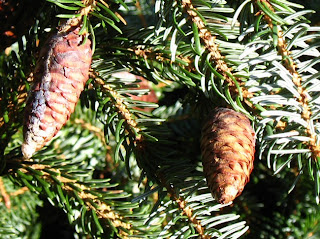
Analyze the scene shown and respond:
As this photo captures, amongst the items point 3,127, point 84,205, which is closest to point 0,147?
point 3,127

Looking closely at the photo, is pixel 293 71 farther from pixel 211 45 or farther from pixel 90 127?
pixel 90 127

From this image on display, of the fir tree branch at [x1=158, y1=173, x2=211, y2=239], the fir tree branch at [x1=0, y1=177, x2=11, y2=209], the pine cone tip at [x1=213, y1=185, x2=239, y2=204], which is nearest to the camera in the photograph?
the pine cone tip at [x1=213, y1=185, x2=239, y2=204]

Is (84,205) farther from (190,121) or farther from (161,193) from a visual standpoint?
(190,121)

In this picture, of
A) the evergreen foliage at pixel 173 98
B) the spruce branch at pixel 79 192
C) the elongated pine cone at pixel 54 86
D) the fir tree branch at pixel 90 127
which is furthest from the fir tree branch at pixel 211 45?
the fir tree branch at pixel 90 127

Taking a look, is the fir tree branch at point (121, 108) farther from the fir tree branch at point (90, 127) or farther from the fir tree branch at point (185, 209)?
the fir tree branch at point (90, 127)

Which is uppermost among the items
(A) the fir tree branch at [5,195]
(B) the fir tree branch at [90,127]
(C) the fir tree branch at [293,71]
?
(C) the fir tree branch at [293,71]

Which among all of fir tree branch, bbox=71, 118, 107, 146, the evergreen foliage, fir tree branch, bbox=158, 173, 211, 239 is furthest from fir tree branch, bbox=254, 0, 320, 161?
fir tree branch, bbox=71, 118, 107, 146

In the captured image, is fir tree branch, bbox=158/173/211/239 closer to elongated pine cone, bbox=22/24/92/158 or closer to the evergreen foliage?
the evergreen foliage
